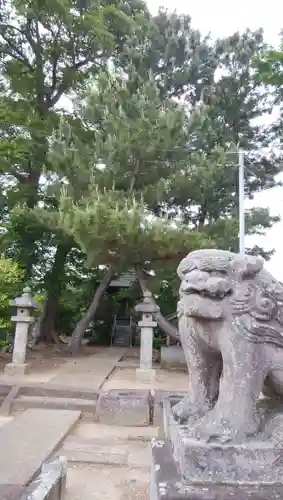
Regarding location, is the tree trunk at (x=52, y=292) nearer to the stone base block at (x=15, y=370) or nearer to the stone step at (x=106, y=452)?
the stone base block at (x=15, y=370)

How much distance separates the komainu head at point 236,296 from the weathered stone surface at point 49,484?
1392mm

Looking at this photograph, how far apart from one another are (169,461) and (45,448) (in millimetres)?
2378

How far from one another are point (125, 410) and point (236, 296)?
172 inches

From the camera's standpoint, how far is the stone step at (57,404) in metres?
6.50

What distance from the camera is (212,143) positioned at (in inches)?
466

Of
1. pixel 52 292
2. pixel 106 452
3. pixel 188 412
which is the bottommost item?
pixel 106 452

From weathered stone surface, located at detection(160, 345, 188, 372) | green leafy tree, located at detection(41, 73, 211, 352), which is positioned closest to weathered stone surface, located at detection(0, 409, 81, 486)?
green leafy tree, located at detection(41, 73, 211, 352)

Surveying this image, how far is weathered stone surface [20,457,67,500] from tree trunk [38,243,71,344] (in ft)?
32.8

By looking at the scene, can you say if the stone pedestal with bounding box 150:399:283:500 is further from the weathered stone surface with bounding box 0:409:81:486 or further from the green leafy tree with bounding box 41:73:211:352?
the green leafy tree with bounding box 41:73:211:352

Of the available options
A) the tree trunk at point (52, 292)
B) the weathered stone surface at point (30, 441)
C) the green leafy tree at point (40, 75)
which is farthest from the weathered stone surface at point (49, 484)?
the tree trunk at point (52, 292)

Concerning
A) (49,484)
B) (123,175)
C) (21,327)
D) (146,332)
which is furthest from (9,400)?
(123,175)

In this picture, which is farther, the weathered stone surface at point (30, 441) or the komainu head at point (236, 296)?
the weathered stone surface at point (30, 441)

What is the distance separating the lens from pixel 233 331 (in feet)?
6.53

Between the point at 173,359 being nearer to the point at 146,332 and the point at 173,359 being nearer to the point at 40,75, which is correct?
the point at 146,332
